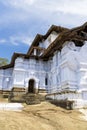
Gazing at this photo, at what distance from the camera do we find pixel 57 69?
19375 mm

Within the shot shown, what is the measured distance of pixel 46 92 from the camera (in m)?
21.3

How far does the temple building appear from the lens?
16219 mm

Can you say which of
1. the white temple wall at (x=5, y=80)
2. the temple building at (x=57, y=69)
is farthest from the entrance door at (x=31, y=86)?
the white temple wall at (x=5, y=80)

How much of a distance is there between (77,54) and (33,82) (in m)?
7.85

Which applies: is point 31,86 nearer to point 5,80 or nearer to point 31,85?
point 31,85

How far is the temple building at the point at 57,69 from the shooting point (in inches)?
639

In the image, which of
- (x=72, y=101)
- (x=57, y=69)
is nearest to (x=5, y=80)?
(x=57, y=69)

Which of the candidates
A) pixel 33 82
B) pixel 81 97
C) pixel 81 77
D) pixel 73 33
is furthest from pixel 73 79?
pixel 33 82

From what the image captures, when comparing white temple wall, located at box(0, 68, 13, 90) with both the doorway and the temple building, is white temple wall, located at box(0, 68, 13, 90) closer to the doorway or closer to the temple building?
the temple building

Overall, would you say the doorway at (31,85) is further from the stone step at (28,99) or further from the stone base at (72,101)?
the stone base at (72,101)

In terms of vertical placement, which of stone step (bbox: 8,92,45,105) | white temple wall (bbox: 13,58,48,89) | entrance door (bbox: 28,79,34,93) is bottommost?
stone step (bbox: 8,92,45,105)

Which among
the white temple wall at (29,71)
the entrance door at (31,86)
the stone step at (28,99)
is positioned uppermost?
the white temple wall at (29,71)

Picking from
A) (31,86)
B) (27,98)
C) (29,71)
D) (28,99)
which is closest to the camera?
(28,99)

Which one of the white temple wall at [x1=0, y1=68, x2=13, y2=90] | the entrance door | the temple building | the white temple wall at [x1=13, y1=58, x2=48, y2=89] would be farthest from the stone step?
the white temple wall at [x1=0, y1=68, x2=13, y2=90]
